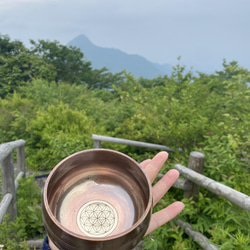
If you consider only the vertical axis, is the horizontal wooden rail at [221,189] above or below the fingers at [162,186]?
below

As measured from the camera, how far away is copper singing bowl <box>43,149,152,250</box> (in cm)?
116

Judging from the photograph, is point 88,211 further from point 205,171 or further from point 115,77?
point 115,77

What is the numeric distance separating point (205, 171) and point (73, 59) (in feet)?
68.2

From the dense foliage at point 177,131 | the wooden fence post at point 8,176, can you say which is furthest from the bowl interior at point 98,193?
the wooden fence post at point 8,176

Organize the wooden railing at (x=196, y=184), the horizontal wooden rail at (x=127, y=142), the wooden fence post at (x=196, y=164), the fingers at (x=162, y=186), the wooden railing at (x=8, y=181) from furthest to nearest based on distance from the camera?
the horizontal wooden rail at (x=127, y=142)
the wooden fence post at (x=196, y=164)
the wooden railing at (x=8, y=181)
the wooden railing at (x=196, y=184)
the fingers at (x=162, y=186)

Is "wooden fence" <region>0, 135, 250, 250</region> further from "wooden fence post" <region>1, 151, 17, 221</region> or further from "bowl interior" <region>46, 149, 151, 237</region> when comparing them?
"bowl interior" <region>46, 149, 151, 237</region>

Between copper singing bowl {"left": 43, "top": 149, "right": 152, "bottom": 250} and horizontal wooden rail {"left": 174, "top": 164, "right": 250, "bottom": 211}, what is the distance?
2.42 ft

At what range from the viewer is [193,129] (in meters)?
2.46

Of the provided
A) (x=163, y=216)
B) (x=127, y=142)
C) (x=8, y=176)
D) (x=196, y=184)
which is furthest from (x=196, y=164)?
(x=8, y=176)

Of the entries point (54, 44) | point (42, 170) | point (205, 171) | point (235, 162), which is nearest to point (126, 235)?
point (235, 162)

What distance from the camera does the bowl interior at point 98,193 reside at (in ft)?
3.86

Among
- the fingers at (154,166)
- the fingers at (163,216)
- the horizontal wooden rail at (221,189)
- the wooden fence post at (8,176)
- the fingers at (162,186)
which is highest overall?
the fingers at (154,166)

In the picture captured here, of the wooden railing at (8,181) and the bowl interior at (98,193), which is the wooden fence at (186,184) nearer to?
the wooden railing at (8,181)

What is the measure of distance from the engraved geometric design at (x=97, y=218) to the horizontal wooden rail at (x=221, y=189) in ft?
2.82
